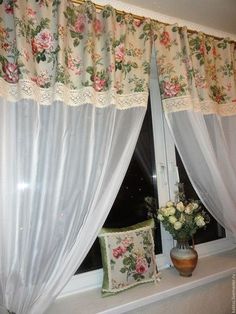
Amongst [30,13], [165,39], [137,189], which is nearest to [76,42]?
[30,13]

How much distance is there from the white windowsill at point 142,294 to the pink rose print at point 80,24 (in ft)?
4.81

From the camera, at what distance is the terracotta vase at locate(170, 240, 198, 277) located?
1.71 metres

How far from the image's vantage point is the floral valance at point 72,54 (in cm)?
127

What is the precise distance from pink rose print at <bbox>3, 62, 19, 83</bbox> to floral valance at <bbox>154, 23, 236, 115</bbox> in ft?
2.83

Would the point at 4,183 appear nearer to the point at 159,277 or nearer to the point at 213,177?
the point at 159,277

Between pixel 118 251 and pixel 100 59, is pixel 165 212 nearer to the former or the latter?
pixel 118 251

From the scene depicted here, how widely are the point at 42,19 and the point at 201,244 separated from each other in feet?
6.10

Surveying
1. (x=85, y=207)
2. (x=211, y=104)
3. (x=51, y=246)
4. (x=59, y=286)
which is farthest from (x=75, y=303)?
(x=211, y=104)

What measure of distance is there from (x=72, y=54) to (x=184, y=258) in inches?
54.5

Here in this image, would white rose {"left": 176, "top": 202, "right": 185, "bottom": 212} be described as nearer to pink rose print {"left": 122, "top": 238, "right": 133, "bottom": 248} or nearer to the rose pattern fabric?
the rose pattern fabric

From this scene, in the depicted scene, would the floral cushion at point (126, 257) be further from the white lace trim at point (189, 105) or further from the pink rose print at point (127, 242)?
the white lace trim at point (189, 105)

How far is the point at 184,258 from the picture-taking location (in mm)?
1713

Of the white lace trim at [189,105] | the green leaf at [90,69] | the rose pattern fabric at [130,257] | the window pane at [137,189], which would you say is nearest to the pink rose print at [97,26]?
the green leaf at [90,69]

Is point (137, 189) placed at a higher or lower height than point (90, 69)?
lower
